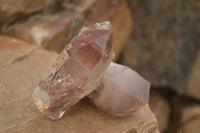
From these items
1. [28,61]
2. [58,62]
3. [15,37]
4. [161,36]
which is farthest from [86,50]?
[161,36]

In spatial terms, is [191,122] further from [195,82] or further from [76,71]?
[76,71]

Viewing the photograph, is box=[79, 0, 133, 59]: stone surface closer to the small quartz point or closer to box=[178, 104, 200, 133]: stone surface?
box=[178, 104, 200, 133]: stone surface

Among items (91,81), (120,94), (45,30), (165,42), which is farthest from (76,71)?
(165,42)

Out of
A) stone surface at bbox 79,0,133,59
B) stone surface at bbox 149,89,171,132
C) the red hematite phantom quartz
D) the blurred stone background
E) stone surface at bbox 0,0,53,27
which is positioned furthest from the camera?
stone surface at bbox 149,89,171,132

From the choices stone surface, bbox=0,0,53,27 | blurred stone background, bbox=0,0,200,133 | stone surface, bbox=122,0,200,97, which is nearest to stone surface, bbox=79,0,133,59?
blurred stone background, bbox=0,0,200,133

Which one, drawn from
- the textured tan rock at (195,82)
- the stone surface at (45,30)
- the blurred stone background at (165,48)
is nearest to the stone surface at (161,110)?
the blurred stone background at (165,48)

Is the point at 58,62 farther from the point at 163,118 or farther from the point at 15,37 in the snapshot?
the point at 163,118
